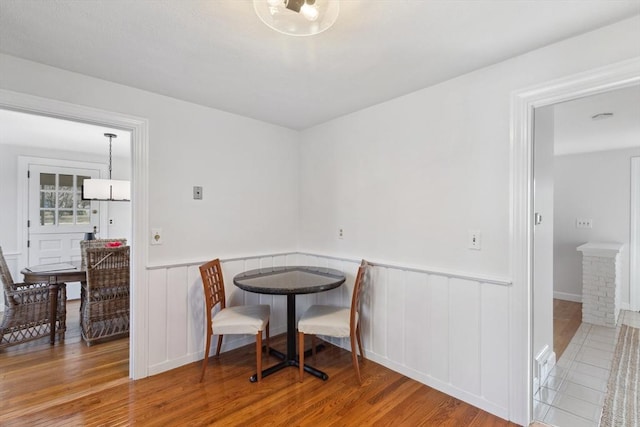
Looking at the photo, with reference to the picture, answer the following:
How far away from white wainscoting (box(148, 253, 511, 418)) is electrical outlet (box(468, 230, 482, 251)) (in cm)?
22

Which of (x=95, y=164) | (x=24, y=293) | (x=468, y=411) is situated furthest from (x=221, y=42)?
(x=95, y=164)

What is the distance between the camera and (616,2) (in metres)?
1.40

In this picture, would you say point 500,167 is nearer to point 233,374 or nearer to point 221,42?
point 221,42

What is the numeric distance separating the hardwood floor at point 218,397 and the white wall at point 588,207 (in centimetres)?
375

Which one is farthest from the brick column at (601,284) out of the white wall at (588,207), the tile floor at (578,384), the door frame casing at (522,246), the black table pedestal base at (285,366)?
the black table pedestal base at (285,366)


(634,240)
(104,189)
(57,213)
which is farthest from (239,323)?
(634,240)

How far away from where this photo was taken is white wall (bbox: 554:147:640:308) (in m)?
4.20

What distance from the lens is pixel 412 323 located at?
95.2 inches

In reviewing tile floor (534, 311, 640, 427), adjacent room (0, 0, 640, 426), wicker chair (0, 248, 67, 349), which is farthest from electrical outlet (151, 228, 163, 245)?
tile floor (534, 311, 640, 427)

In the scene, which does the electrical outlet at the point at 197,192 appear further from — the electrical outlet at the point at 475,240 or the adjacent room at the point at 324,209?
the electrical outlet at the point at 475,240

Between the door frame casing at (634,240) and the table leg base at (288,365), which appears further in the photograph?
the door frame casing at (634,240)

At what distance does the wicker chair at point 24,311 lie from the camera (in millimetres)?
2957

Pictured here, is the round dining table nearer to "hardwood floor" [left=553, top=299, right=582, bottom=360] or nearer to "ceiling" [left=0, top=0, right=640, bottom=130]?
"ceiling" [left=0, top=0, right=640, bottom=130]

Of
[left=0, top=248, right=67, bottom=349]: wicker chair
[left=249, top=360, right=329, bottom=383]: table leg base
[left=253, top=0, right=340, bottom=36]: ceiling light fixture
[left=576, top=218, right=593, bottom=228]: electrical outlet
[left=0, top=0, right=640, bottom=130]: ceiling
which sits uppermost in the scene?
[left=0, top=0, right=640, bottom=130]: ceiling
